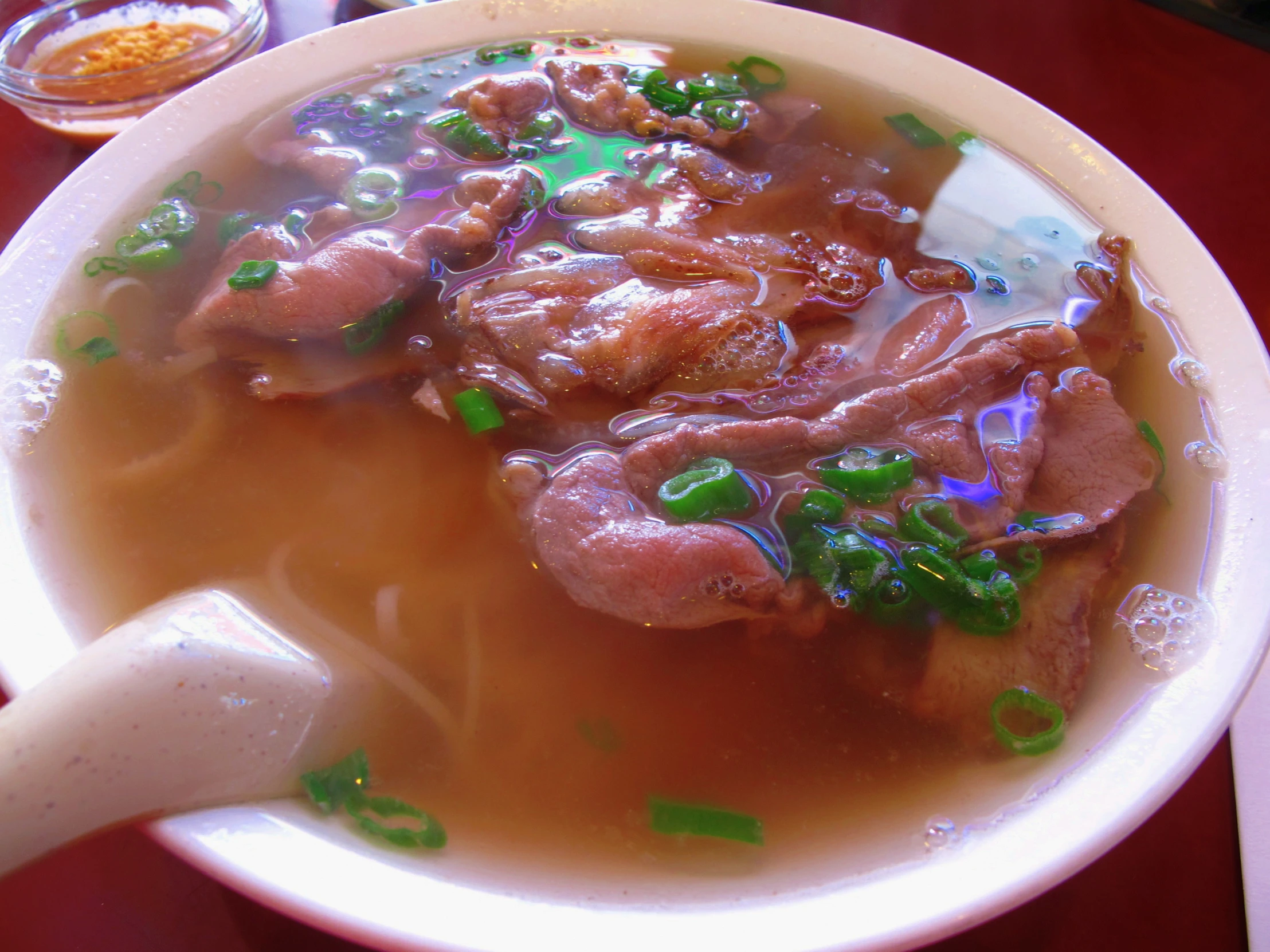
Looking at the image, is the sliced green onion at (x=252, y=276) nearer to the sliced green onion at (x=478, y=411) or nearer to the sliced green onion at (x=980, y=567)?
the sliced green onion at (x=478, y=411)

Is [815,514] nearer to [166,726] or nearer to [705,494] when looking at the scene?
[705,494]

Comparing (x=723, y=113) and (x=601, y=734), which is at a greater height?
(x=723, y=113)

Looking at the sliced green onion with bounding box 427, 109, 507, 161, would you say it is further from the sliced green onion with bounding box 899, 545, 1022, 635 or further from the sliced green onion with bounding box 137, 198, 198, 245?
the sliced green onion with bounding box 899, 545, 1022, 635

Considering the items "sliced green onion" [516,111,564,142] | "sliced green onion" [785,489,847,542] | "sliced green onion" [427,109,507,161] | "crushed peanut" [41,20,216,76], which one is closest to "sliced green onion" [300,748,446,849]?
"sliced green onion" [785,489,847,542]

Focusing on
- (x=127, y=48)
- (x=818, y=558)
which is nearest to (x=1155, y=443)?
(x=818, y=558)

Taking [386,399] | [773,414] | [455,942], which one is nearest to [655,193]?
[773,414]
